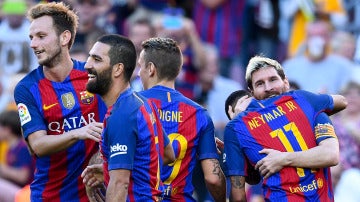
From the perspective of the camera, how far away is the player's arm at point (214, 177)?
904cm

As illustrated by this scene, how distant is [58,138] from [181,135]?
99cm

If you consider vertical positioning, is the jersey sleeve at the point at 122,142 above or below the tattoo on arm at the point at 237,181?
above

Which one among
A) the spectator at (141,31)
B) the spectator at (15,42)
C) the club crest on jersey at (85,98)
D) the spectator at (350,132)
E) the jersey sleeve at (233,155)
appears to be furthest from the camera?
the spectator at (15,42)

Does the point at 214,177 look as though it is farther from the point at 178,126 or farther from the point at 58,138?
the point at 58,138

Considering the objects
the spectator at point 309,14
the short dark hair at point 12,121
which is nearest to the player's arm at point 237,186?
the short dark hair at point 12,121

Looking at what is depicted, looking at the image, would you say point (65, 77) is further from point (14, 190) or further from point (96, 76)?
point (14, 190)

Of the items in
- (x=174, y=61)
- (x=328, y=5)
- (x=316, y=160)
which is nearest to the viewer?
(x=316, y=160)

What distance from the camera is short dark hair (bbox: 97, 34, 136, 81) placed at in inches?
Answer: 329

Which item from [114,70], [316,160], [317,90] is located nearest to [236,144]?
[316,160]

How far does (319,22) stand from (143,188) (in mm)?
A: 7545

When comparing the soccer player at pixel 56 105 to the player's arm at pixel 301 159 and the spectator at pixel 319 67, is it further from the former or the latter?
the spectator at pixel 319 67

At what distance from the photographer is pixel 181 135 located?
8.96 m

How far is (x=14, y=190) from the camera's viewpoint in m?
11.9

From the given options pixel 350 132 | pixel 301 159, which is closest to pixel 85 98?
pixel 301 159
